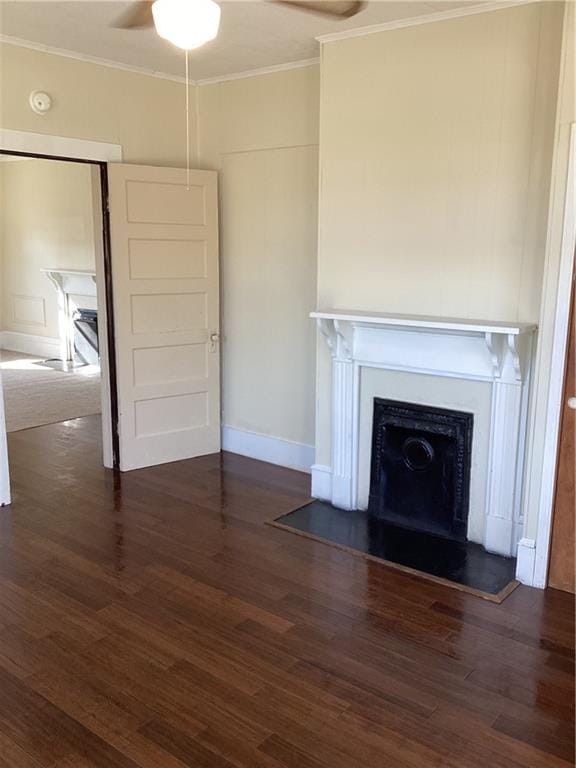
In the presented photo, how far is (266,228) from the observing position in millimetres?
4645

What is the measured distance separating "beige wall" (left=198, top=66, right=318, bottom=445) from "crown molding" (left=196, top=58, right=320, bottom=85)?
3 centimetres

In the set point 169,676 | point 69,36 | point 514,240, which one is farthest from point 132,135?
point 169,676

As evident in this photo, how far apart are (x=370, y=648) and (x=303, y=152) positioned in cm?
302

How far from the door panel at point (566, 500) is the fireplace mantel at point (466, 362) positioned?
11.5 inches

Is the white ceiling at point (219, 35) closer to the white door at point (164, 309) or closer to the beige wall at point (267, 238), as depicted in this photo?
the beige wall at point (267, 238)

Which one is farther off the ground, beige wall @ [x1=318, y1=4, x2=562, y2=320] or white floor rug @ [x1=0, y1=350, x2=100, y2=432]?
beige wall @ [x1=318, y1=4, x2=562, y2=320]

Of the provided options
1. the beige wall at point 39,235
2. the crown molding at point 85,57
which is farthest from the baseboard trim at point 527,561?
the beige wall at point 39,235

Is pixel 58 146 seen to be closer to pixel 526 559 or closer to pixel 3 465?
pixel 3 465

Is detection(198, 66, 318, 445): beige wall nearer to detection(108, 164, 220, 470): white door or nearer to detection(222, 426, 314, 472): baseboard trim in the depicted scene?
detection(222, 426, 314, 472): baseboard trim

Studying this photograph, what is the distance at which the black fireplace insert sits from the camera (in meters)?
3.59

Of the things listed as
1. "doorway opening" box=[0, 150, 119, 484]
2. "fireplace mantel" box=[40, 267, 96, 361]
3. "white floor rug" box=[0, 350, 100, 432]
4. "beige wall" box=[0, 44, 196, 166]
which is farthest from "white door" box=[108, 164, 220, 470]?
"fireplace mantel" box=[40, 267, 96, 361]

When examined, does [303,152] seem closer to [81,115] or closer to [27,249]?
[81,115]

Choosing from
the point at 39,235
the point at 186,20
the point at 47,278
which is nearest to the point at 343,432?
the point at 186,20

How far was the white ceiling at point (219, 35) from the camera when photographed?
3254mm
